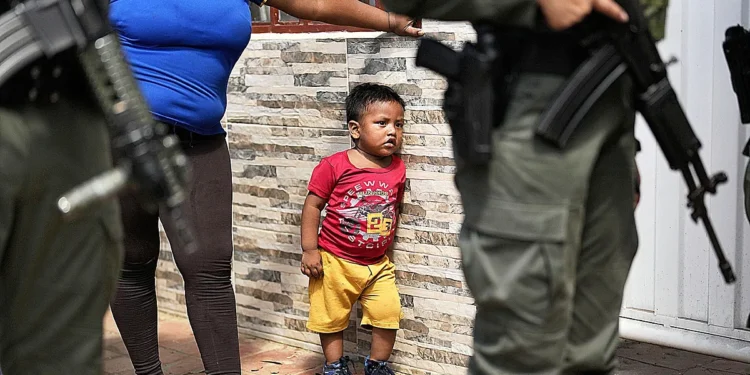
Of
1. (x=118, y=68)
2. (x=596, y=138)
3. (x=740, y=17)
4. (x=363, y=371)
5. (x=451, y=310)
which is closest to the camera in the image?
(x=118, y=68)

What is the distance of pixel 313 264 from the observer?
4.21 m

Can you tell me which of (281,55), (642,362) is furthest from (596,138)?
(281,55)

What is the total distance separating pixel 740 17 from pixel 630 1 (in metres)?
1.79

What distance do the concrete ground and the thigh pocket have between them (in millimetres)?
2035

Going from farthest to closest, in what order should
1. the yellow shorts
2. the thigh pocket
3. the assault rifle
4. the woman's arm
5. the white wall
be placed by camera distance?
the yellow shorts < the white wall < the woman's arm < the thigh pocket < the assault rifle

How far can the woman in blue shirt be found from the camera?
11.3ft

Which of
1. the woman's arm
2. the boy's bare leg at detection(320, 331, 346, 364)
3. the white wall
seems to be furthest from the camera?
the boy's bare leg at detection(320, 331, 346, 364)

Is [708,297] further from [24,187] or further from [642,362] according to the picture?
[24,187]

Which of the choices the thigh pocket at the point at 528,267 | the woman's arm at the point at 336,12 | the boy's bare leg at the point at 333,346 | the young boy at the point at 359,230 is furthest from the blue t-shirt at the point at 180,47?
the thigh pocket at the point at 528,267

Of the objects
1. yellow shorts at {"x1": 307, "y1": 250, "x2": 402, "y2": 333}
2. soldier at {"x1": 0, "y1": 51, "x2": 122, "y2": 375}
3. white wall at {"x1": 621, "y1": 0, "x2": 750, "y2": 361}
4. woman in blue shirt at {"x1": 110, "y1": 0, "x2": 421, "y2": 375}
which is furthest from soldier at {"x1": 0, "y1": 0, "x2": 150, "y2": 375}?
white wall at {"x1": 621, "y1": 0, "x2": 750, "y2": 361}

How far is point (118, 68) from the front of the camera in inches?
82.2

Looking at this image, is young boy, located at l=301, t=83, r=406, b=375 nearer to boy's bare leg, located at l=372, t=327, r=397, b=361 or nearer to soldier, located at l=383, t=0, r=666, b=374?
boy's bare leg, located at l=372, t=327, r=397, b=361

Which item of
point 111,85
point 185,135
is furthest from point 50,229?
point 185,135

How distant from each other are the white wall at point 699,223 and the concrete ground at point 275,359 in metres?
0.06
